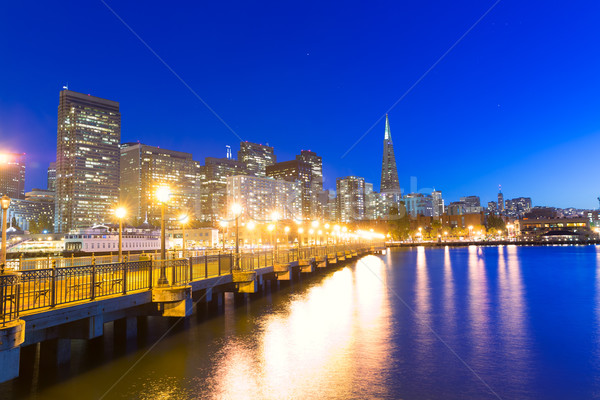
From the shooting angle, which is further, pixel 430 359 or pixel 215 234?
pixel 215 234

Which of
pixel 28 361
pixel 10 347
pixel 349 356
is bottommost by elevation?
pixel 349 356

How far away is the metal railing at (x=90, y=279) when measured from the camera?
14.1m

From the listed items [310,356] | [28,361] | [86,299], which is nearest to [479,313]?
[310,356]

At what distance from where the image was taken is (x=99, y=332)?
1878 cm

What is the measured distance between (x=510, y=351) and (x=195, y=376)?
686 inches

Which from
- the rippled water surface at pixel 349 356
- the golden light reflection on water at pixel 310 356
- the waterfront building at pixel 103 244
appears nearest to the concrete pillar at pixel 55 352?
the rippled water surface at pixel 349 356

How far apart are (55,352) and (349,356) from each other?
47.0 feet

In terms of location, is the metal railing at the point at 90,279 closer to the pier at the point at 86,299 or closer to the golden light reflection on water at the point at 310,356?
the pier at the point at 86,299

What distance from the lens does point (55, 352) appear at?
2055cm

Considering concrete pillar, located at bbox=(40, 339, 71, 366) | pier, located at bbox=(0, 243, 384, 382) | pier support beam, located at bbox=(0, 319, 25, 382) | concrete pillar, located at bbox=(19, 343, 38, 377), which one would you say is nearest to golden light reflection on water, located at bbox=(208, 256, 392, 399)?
pier, located at bbox=(0, 243, 384, 382)

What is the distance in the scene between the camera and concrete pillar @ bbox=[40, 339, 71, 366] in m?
20.4

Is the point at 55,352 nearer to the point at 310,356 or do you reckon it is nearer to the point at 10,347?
the point at 10,347

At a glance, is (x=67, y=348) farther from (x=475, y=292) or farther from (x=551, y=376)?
(x=475, y=292)

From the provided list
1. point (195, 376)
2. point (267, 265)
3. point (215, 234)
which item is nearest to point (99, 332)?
point (195, 376)
